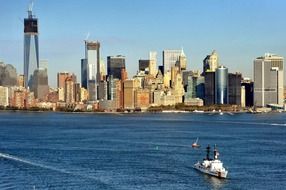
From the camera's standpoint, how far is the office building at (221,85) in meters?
193

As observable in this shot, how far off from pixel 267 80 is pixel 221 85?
13.6 meters

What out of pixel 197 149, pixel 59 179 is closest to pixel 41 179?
pixel 59 179

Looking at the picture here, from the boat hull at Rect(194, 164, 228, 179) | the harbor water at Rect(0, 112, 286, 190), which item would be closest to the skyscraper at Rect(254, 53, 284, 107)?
the harbor water at Rect(0, 112, 286, 190)

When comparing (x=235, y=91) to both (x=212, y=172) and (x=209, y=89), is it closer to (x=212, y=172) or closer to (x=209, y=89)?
(x=209, y=89)

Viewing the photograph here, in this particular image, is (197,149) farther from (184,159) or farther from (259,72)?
(259,72)

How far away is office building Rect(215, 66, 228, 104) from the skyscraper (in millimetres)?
8726

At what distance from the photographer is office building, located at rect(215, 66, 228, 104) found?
633 ft

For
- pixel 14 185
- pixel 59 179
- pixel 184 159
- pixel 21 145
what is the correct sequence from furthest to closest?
pixel 21 145 < pixel 184 159 < pixel 59 179 < pixel 14 185

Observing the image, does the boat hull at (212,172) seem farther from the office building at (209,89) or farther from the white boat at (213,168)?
the office building at (209,89)

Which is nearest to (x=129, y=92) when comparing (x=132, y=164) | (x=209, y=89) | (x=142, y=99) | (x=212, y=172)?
(x=142, y=99)

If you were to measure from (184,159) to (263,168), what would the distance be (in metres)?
6.63

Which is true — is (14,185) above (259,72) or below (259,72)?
below

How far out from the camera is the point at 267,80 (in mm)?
192875

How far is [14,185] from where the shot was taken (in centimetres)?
3344
